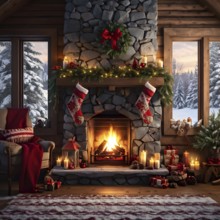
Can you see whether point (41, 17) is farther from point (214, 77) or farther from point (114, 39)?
point (214, 77)

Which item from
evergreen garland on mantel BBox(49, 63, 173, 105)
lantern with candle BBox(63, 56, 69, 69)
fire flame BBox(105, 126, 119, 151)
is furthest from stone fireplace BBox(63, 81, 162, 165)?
lantern with candle BBox(63, 56, 69, 69)

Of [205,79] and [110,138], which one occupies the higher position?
[205,79]

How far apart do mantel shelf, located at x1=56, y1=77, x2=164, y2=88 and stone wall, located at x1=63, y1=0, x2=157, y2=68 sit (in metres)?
0.35

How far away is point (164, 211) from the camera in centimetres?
405

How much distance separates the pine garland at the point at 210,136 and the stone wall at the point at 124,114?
2.23 feet

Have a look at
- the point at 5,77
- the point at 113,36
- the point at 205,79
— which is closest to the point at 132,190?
the point at 113,36

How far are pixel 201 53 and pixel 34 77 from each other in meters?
2.81

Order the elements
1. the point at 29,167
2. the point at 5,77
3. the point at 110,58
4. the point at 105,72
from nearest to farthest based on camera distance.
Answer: the point at 29,167 → the point at 105,72 → the point at 110,58 → the point at 5,77

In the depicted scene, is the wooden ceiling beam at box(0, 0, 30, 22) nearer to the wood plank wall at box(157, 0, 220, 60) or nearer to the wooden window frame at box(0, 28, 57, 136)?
the wooden window frame at box(0, 28, 57, 136)

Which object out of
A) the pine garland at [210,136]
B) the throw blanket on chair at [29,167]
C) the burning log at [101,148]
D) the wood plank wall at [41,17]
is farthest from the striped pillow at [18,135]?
the pine garland at [210,136]

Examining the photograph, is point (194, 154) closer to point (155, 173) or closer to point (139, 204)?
point (155, 173)

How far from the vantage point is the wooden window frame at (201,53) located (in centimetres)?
644

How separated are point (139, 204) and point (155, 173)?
1328 mm

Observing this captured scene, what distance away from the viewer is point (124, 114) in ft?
19.8
